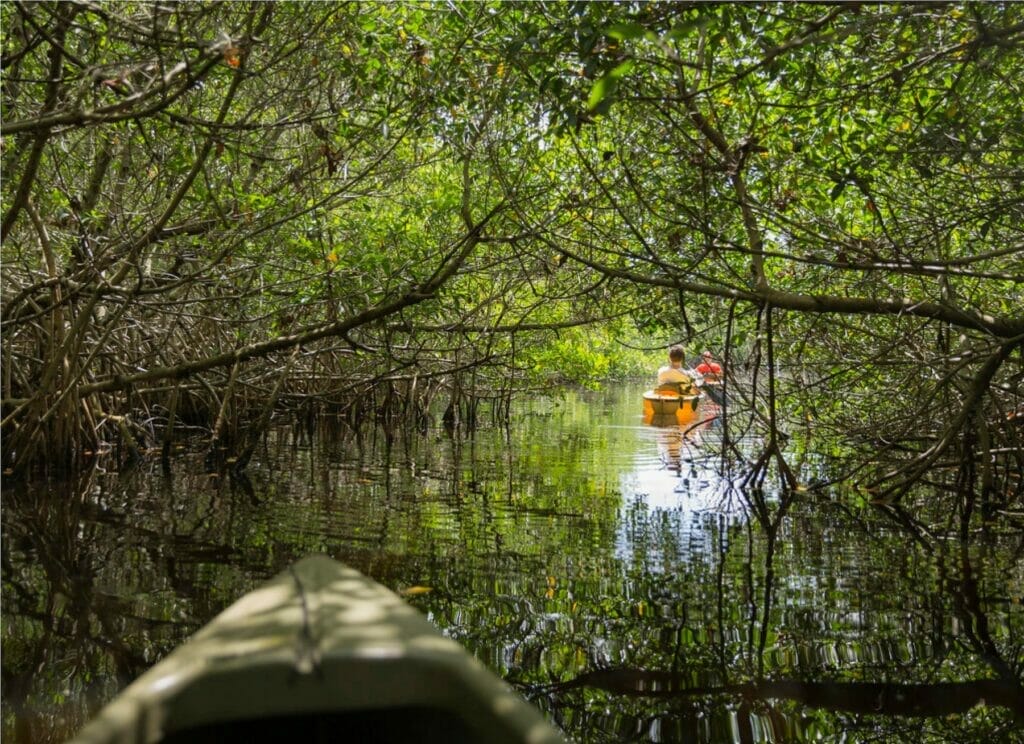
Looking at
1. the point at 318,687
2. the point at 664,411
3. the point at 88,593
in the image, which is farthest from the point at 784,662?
the point at 664,411

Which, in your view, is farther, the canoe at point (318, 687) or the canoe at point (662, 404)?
the canoe at point (662, 404)

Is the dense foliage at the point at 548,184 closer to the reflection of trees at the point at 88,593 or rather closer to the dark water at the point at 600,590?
the dark water at the point at 600,590

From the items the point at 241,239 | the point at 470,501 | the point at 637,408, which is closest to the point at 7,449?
the point at 241,239

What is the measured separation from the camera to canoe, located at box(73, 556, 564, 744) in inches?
60.1

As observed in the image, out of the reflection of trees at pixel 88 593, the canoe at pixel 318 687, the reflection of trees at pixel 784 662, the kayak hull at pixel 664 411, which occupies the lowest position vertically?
the reflection of trees at pixel 784 662

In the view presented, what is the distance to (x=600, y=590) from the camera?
3.87 m

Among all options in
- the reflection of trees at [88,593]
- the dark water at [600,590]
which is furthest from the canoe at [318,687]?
the reflection of trees at [88,593]

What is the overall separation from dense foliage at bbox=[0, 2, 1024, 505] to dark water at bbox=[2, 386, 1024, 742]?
0.78 meters

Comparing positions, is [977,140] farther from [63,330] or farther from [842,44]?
[63,330]

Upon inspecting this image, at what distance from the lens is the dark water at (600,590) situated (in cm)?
265

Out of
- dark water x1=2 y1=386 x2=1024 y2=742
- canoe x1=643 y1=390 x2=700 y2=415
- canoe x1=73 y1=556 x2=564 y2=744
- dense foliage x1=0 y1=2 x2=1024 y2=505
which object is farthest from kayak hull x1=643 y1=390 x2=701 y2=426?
canoe x1=73 y1=556 x2=564 y2=744

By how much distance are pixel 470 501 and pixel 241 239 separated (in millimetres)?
2263

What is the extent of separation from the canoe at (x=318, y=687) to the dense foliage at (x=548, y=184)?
5.12 ft

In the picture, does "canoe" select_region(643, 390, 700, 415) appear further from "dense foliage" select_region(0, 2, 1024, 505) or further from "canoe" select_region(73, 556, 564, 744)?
"canoe" select_region(73, 556, 564, 744)
